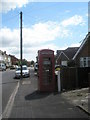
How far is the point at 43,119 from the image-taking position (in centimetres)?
1027

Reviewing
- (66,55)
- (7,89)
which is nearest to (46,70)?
(7,89)

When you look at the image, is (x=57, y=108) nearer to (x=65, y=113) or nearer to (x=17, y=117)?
(x=65, y=113)

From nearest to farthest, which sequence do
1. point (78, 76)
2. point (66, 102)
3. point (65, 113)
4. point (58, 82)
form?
point (65, 113), point (66, 102), point (58, 82), point (78, 76)

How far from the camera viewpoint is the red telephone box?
2041cm

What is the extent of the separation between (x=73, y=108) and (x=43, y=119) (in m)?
2.56

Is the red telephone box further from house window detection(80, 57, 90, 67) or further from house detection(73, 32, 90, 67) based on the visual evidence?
house window detection(80, 57, 90, 67)

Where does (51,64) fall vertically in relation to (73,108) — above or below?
above

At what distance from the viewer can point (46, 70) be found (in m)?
20.7

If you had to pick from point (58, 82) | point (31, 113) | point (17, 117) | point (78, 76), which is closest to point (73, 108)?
point (31, 113)

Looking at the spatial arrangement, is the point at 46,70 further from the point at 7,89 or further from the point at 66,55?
the point at 66,55

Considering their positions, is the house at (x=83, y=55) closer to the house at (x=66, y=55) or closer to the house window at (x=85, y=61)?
the house window at (x=85, y=61)

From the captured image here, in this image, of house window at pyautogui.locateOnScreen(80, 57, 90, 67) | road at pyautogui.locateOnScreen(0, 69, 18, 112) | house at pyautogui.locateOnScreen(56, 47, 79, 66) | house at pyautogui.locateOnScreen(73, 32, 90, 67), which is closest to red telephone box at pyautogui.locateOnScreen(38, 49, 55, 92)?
road at pyautogui.locateOnScreen(0, 69, 18, 112)

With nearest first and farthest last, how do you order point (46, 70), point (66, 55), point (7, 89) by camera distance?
point (46, 70)
point (7, 89)
point (66, 55)

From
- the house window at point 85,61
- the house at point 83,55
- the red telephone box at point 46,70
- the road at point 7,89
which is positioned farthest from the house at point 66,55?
the red telephone box at point 46,70
